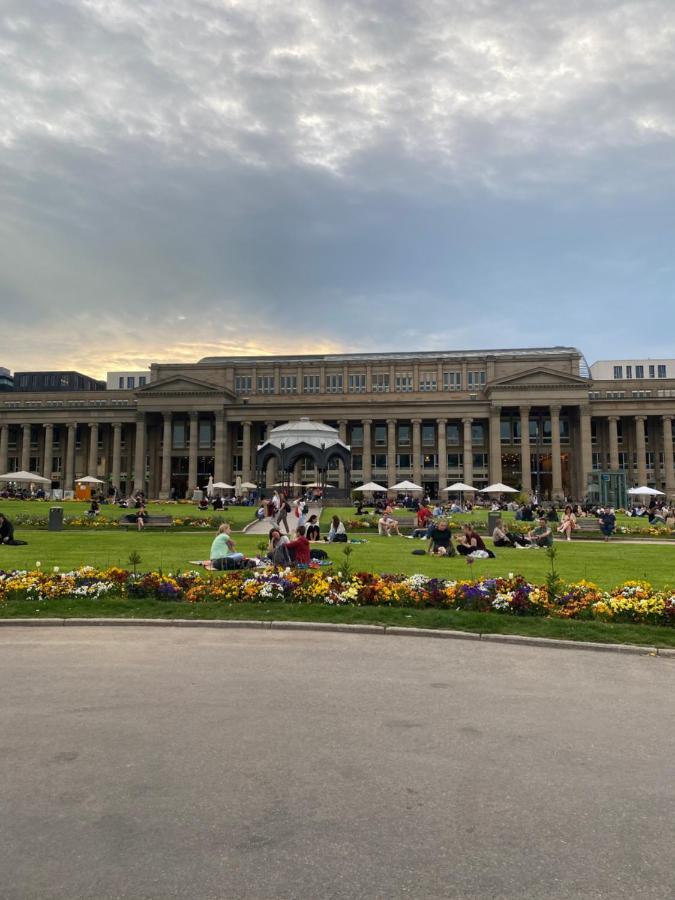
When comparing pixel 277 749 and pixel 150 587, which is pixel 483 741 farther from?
pixel 150 587

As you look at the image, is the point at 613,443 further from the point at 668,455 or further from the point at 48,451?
the point at 48,451

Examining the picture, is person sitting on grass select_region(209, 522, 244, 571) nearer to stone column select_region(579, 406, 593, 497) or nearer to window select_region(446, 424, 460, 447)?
stone column select_region(579, 406, 593, 497)

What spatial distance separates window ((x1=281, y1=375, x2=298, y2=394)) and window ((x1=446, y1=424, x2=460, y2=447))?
92.1ft

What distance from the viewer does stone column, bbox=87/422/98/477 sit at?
108m

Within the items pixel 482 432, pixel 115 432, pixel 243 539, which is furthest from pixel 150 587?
pixel 115 432

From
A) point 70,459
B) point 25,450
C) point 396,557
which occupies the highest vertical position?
point 25,450

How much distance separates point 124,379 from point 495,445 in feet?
305

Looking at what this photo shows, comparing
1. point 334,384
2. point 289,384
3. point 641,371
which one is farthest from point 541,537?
point 641,371

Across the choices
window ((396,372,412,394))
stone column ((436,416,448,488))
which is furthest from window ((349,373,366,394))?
stone column ((436,416,448,488))

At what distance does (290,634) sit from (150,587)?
440 cm

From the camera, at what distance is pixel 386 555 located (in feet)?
80.0

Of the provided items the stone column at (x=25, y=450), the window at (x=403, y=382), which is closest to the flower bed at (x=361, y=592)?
the window at (x=403, y=382)

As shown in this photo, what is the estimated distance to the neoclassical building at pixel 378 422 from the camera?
9788 cm

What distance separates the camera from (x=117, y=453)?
11088 cm
